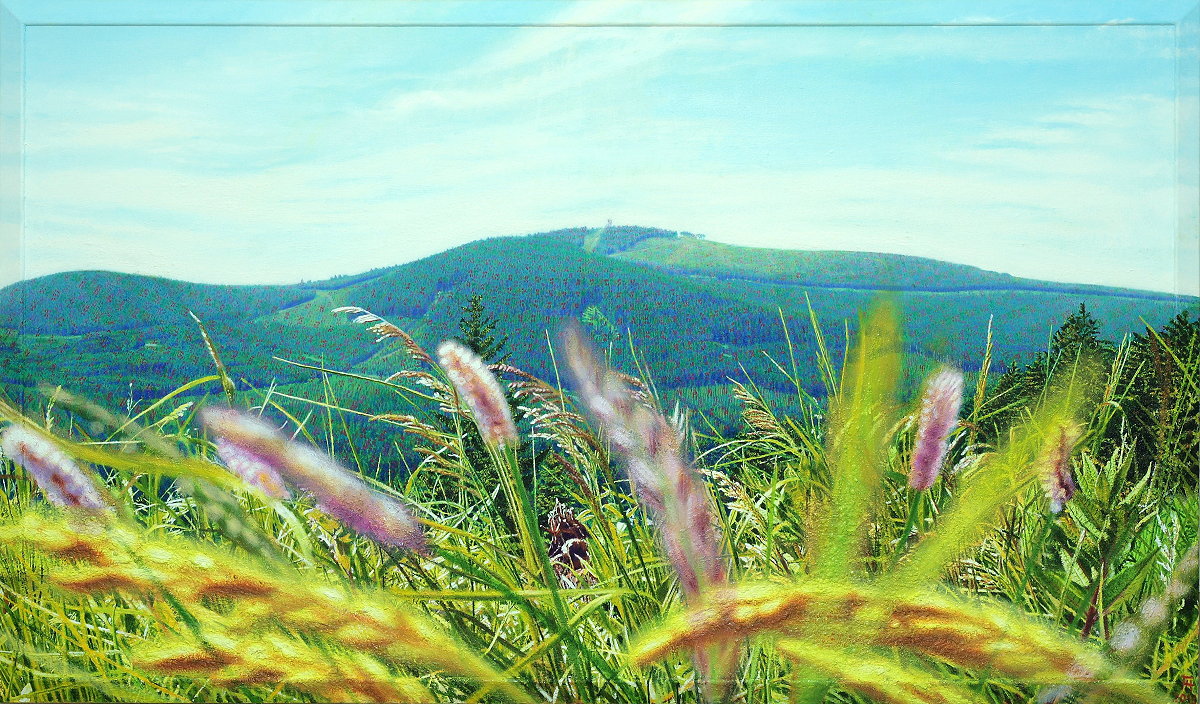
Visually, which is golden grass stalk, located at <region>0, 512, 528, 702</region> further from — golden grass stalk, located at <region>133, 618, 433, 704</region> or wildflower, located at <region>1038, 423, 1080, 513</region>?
wildflower, located at <region>1038, 423, 1080, 513</region>

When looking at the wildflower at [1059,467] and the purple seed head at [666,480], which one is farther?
the wildflower at [1059,467]

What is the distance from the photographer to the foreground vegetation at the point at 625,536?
3.99ft

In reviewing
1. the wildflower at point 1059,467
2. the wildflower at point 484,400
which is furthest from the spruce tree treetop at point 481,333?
the wildflower at point 1059,467

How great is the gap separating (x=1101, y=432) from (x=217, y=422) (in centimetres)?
160

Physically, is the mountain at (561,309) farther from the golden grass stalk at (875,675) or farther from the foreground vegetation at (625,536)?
the golden grass stalk at (875,675)

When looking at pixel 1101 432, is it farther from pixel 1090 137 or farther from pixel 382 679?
pixel 382 679

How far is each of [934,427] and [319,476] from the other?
39.1 inches

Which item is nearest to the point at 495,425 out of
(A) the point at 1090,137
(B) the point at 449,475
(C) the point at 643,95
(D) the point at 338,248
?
(B) the point at 449,475

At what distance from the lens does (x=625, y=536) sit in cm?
150

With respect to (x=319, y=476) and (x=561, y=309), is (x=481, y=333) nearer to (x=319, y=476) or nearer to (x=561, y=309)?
(x=561, y=309)

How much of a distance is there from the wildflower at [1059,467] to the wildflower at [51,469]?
63.2 inches

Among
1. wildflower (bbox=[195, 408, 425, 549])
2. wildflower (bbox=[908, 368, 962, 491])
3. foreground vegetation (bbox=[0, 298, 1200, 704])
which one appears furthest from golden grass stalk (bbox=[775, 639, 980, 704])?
wildflower (bbox=[195, 408, 425, 549])

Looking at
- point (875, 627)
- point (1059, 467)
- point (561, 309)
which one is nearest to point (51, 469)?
point (561, 309)

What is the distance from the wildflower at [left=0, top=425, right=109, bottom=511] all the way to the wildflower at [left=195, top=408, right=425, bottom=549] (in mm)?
212
